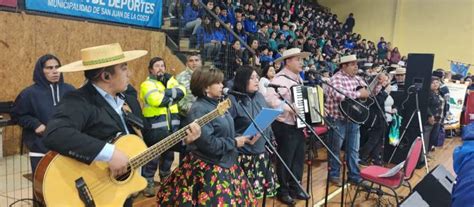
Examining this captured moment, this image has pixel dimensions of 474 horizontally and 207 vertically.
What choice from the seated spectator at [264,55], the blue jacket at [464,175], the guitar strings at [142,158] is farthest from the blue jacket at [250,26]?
the blue jacket at [464,175]

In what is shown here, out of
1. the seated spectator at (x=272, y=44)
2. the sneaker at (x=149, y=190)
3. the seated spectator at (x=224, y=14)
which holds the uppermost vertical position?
the seated spectator at (x=224, y=14)

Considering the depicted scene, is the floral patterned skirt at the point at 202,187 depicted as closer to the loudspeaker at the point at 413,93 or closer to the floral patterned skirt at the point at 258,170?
the floral patterned skirt at the point at 258,170

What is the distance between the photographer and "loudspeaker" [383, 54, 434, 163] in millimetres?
5973

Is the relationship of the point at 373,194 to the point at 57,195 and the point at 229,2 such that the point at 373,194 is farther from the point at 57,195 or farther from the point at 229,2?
the point at 229,2

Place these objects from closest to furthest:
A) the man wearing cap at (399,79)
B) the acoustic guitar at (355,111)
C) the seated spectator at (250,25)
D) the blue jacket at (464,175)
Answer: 1. the blue jacket at (464,175)
2. the acoustic guitar at (355,111)
3. the man wearing cap at (399,79)
4. the seated spectator at (250,25)

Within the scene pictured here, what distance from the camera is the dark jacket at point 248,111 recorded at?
3596mm

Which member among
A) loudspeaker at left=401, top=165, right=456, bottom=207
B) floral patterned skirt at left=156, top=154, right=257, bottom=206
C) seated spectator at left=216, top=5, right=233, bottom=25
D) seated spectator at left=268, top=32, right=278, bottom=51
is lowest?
floral patterned skirt at left=156, top=154, right=257, bottom=206

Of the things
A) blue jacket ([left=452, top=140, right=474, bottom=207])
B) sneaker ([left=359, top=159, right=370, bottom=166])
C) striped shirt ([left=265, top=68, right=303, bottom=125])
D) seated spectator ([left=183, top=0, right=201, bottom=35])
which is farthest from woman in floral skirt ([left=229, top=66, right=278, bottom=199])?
seated spectator ([left=183, top=0, right=201, bottom=35])

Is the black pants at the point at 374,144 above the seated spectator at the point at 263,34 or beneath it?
beneath

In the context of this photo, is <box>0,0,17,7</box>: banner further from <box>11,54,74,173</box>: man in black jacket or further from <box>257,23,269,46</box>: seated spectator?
<box>257,23,269,46</box>: seated spectator

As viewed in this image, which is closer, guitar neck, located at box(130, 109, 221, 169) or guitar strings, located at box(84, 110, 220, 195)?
guitar strings, located at box(84, 110, 220, 195)

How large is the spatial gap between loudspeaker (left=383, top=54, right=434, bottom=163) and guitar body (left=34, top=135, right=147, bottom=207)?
5.19 m

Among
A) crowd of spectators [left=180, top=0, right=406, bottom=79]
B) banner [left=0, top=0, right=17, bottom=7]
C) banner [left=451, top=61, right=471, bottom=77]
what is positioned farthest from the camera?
banner [left=451, top=61, right=471, bottom=77]

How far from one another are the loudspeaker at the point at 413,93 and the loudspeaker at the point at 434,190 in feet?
13.5
